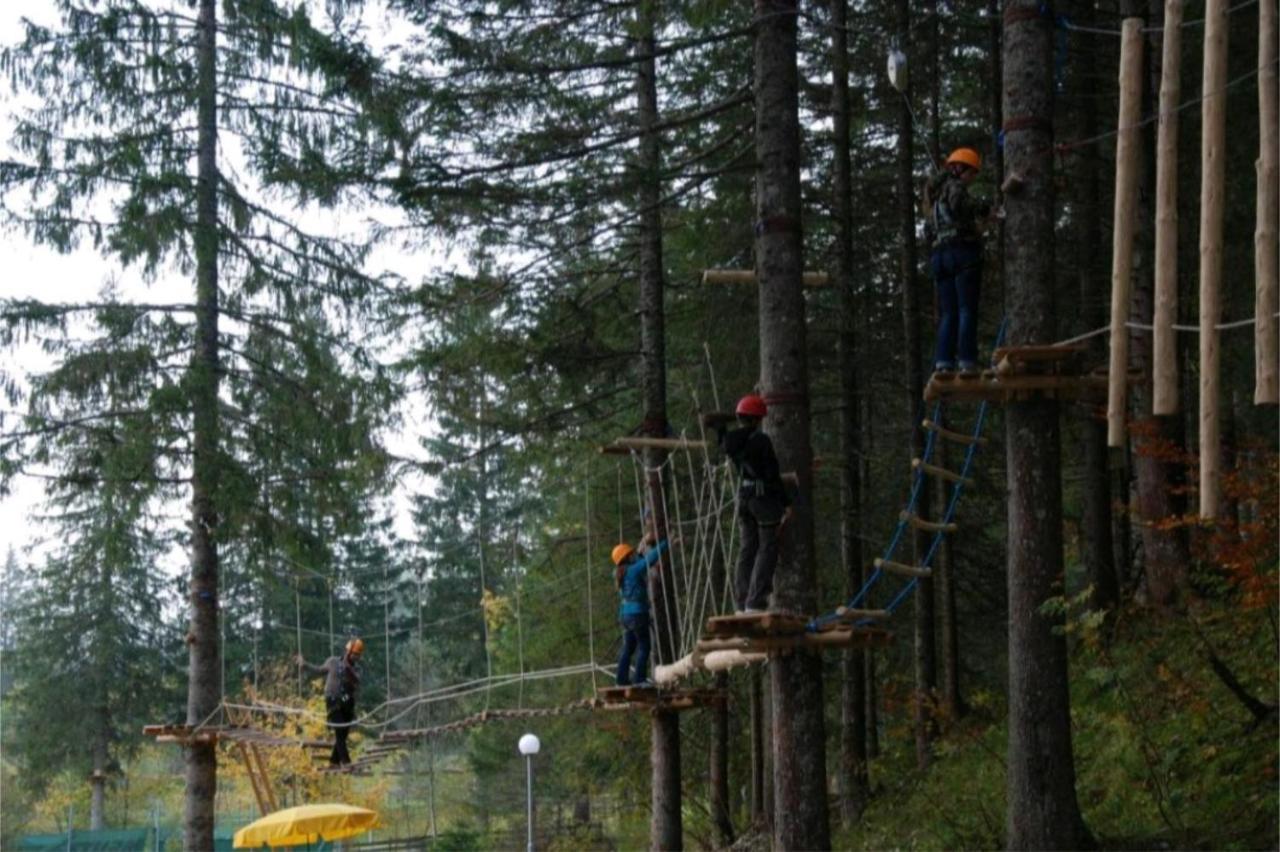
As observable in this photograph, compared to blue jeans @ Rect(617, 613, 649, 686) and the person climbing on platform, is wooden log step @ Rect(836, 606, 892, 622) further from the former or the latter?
the person climbing on platform

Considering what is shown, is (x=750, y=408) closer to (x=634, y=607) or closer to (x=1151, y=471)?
(x=634, y=607)

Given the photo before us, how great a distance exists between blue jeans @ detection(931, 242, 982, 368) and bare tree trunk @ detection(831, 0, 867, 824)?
20.2ft

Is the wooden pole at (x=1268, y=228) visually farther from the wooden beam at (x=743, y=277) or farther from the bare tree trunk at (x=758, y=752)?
the bare tree trunk at (x=758, y=752)

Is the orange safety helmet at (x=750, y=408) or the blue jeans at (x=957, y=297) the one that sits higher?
the blue jeans at (x=957, y=297)

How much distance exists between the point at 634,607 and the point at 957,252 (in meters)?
5.18

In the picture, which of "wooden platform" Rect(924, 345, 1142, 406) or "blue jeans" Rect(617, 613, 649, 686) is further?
"blue jeans" Rect(617, 613, 649, 686)

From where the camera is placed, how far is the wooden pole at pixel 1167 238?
675 cm

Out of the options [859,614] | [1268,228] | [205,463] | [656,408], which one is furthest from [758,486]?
[205,463]

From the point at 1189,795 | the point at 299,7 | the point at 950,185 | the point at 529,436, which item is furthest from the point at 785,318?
the point at 299,7

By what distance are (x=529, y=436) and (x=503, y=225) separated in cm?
261

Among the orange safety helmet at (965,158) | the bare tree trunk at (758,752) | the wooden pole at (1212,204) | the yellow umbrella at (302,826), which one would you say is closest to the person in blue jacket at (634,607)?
the bare tree trunk at (758,752)

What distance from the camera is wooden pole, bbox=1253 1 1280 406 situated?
622 centimetres

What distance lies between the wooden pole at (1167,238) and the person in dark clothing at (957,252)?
2.00m

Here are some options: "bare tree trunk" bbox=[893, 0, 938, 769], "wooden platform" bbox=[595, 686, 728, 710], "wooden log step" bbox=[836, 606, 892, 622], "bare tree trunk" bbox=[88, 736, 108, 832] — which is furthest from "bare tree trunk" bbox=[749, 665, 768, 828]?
"bare tree trunk" bbox=[88, 736, 108, 832]
